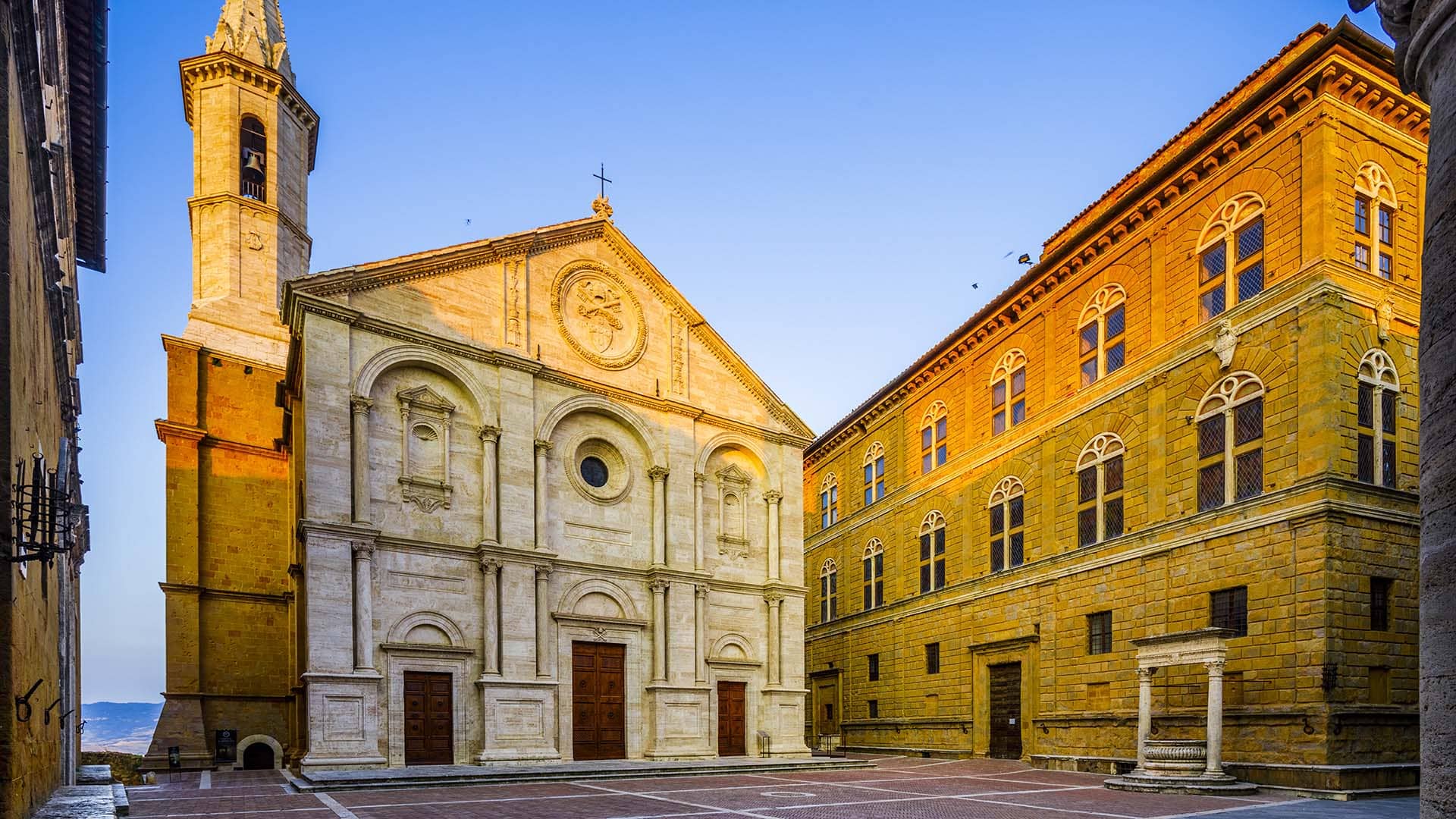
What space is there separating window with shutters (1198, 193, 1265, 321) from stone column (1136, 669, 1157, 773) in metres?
8.65

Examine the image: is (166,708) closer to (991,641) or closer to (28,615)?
(28,615)

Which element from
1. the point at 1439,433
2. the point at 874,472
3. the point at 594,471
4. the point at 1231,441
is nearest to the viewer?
the point at 1439,433

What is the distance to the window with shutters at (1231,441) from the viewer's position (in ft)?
68.6

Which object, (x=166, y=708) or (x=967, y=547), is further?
(x=967, y=547)

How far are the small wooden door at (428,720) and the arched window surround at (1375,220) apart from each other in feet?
77.1

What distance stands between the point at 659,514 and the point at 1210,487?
15.1 m

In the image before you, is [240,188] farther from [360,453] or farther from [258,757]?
[258,757]

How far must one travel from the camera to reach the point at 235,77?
32.3 m

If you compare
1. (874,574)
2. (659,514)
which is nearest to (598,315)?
(659,514)

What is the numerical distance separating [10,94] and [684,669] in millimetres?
22832

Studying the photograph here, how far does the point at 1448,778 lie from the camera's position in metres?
3.40

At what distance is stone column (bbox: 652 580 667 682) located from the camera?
90.5ft

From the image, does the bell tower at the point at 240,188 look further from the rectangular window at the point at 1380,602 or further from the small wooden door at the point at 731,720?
the rectangular window at the point at 1380,602

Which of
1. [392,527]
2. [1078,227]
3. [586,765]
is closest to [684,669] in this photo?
[586,765]
